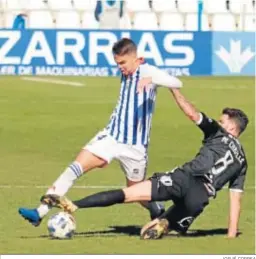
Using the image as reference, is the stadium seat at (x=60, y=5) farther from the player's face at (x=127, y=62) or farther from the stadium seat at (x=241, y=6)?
the player's face at (x=127, y=62)

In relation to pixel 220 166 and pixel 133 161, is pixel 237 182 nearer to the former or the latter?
pixel 220 166

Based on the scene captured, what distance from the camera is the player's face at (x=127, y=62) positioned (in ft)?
39.3

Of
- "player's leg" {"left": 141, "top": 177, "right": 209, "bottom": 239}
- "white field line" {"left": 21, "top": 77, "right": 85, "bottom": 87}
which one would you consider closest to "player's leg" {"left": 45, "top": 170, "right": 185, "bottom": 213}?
"player's leg" {"left": 141, "top": 177, "right": 209, "bottom": 239}

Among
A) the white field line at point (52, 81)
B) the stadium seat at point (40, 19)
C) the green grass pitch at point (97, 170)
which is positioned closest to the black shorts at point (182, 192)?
the green grass pitch at point (97, 170)

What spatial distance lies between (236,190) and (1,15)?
27.6 metres

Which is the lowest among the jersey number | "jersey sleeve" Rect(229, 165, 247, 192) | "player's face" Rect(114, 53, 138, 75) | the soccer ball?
the soccer ball

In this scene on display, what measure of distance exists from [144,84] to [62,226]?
1724 mm

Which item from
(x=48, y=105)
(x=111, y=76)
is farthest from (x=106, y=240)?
(x=111, y=76)

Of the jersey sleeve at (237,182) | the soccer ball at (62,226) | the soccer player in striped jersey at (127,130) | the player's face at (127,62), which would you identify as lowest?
the soccer ball at (62,226)

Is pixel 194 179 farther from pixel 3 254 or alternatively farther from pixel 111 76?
pixel 111 76

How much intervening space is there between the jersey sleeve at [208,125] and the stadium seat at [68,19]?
27.3 meters

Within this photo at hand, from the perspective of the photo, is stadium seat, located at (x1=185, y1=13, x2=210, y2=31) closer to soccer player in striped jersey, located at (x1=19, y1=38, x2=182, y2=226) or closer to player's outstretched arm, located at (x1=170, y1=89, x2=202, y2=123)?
soccer player in striped jersey, located at (x1=19, y1=38, x2=182, y2=226)

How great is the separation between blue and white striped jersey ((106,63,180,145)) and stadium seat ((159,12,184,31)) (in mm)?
27539

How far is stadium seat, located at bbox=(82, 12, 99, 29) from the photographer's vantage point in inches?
1539
